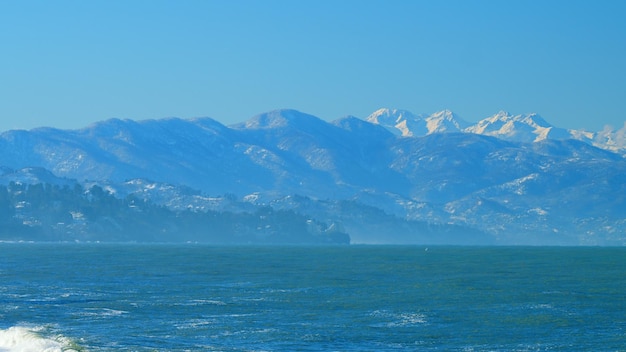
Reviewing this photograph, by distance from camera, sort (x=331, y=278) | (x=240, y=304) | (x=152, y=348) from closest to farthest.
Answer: (x=152, y=348), (x=240, y=304), (x=331, y=278)

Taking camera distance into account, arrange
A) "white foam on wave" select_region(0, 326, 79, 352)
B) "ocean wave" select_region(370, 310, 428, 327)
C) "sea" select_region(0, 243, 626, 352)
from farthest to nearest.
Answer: "ocean wave" select_region(370, 310, 428, 327) < "sea" select_region(0, 243, 626, 352) < "white foam on wave" select_region(0, 326, 79, 352)

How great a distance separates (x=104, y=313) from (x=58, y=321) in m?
7.01

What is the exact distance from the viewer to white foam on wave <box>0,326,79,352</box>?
270 feet

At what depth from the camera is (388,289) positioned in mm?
144125

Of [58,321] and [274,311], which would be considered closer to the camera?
[58,321]

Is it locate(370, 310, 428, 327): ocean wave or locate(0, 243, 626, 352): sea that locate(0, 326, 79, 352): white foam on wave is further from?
locate(370, 310, 428, 327): ocean wave

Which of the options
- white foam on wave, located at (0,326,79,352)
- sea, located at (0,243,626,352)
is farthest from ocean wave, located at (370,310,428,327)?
white foam on wave, located at (0,326,79,352)

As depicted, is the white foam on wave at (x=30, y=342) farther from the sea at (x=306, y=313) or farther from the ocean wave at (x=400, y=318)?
the ocean wave at (x=400, y=318)

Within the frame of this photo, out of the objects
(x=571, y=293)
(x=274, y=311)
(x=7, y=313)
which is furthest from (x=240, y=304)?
(x=571, y=293)

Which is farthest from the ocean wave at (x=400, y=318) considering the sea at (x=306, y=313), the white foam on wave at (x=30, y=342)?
the white foam on wave at (x=30, y=342)

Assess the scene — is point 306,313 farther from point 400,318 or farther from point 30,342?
point 30,342

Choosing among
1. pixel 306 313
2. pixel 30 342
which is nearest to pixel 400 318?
pixel 306 313

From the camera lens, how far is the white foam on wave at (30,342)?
8217cm

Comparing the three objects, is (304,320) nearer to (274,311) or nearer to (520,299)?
(274,311)
